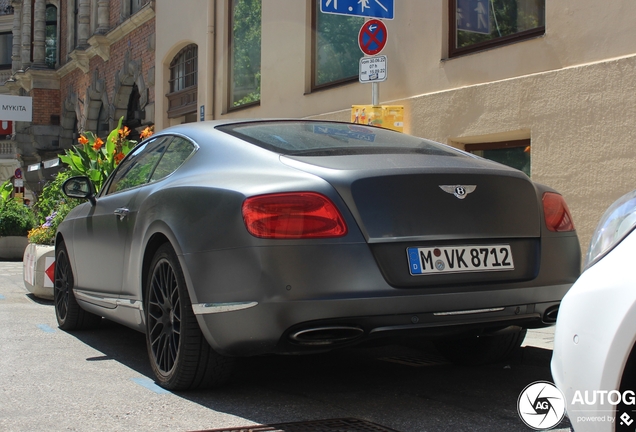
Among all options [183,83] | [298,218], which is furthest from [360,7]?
[183,83]

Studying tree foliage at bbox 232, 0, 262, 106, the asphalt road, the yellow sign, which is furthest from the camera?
tree foliage at bbox 232, 0, 262, 106

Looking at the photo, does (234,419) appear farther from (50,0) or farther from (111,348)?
A: (50,0)

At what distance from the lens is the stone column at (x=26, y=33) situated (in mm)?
39500

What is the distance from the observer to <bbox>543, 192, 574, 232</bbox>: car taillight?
4.21 meters

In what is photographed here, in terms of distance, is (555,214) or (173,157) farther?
(173,157)

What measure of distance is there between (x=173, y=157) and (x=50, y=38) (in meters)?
36.8

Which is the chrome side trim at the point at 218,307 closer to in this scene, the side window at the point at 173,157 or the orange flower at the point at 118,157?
the side window at the point at 173,157

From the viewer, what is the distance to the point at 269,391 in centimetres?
439

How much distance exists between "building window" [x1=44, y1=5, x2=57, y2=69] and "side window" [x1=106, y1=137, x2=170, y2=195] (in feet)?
111

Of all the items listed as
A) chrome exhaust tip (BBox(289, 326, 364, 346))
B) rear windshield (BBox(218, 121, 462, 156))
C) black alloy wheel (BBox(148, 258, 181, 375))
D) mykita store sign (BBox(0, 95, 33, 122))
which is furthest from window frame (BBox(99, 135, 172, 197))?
mykita store sign (BBox(0, 95, 33, 122))

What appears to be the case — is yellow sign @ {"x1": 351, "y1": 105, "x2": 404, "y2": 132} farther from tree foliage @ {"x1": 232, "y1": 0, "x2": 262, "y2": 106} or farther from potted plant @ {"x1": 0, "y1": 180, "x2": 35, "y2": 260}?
potted plant @ {"x1": 0, "y1": 180, "x2": 35, "y2": 260}

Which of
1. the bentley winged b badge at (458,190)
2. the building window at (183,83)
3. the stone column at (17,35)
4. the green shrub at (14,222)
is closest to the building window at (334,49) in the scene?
the building window at (183,83)

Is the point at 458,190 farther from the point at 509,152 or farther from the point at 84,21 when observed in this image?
the point at 84,21

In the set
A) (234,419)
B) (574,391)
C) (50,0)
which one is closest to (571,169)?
(234,419)
